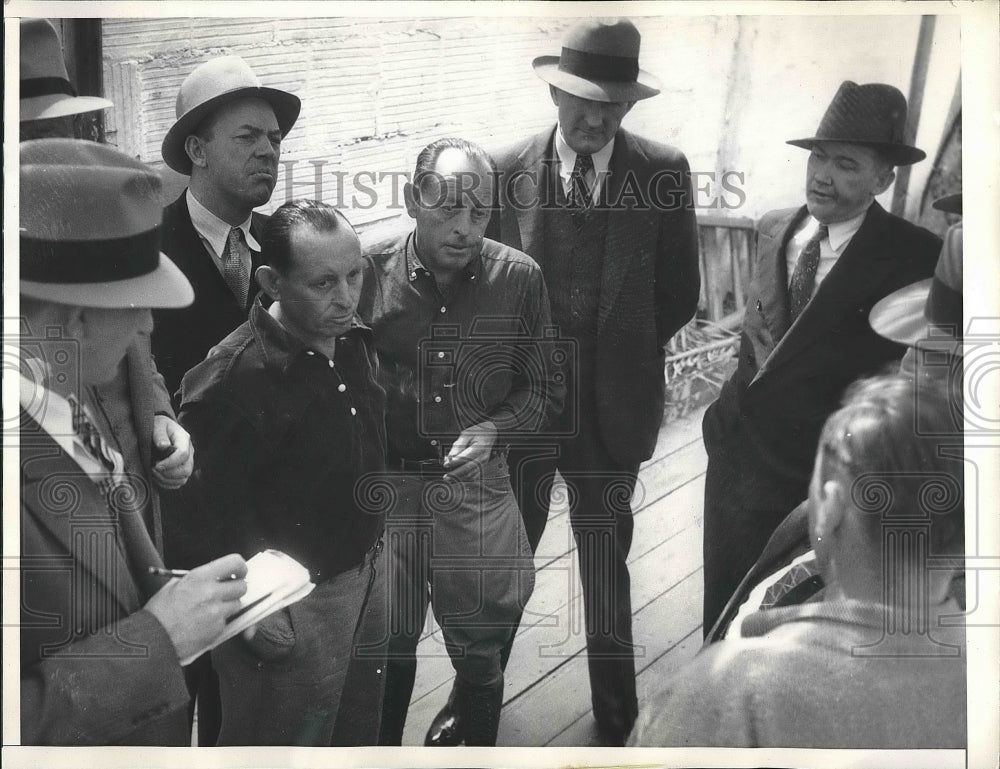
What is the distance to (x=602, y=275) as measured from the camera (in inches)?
141

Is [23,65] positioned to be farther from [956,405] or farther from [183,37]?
[956,405]

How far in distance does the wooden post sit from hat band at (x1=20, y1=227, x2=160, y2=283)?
6.72 feet

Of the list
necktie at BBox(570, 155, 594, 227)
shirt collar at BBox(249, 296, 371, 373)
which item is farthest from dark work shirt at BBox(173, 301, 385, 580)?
necktie at BBox(570, 155, 594, 227)

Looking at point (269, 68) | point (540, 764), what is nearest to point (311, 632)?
point (540, 764)

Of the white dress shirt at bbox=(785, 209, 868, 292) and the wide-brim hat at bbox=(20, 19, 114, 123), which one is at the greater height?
the wide-brim hat at bbox=(20, 19, 114, 123)

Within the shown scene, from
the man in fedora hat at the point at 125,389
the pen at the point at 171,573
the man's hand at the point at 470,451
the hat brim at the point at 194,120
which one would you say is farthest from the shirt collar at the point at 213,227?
the pen at the point at 171,573

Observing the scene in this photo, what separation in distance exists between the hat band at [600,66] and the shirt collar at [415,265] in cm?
59

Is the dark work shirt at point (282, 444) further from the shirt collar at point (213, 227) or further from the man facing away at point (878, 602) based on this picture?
the man facing away at point (878, 602)

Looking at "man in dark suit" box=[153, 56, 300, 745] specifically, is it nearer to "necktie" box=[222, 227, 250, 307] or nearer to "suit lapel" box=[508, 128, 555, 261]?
"necktie" box=[222, 227, 250, 307]

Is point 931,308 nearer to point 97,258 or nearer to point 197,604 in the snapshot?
point 197,604

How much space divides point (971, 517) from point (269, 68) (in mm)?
2324

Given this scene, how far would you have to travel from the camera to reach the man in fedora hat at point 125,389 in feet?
11.5

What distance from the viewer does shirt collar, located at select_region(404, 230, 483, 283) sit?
3.54m

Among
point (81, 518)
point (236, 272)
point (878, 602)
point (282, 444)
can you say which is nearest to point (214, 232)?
point (236, 272)
